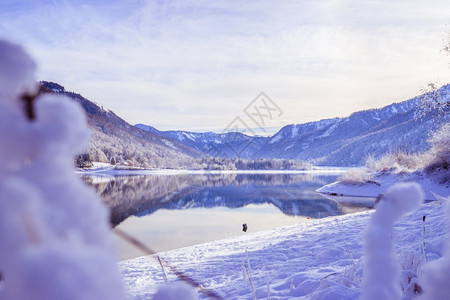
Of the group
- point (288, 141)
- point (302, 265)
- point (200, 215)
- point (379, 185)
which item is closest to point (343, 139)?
point (288, 141)

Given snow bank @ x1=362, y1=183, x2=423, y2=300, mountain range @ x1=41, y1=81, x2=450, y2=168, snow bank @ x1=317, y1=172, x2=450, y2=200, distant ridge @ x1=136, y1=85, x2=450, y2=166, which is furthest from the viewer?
distant ridge @ x1=136, y1=85, x2=450, y2=166

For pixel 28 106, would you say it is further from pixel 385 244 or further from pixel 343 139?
pixel 343 139

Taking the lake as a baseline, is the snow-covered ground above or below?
above

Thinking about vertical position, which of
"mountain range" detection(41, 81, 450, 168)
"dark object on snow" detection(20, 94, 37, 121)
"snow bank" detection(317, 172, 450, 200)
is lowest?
"snow bank" detection(317, 172, 450, 200)

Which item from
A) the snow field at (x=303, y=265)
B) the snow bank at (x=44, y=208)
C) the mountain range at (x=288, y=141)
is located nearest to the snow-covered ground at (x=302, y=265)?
the snow field at (x=303, y=265)

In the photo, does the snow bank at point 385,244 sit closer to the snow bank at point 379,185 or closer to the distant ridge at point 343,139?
the snow bank at point 379,185

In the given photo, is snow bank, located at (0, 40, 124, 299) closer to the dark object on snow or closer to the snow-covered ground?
the dark object on snow

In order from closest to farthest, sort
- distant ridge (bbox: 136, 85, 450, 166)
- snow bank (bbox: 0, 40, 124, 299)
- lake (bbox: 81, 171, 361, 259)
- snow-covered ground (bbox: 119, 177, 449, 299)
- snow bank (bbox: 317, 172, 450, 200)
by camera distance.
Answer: snow bank (bbox: 0, 40, 124, 299) < snow-covered ground (bbox: 119, 177, 449, 299) < lake (bbox: 81, 171, 361, 259) < snow bank (bbox: 317, 172, 450, 200) < distant ridge (bbox: 136, 85, 450, 166)

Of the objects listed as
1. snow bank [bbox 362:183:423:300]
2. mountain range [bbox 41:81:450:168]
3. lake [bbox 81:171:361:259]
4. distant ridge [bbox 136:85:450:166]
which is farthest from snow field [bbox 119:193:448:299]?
distant ridge [bbox 136:85:450:166]
